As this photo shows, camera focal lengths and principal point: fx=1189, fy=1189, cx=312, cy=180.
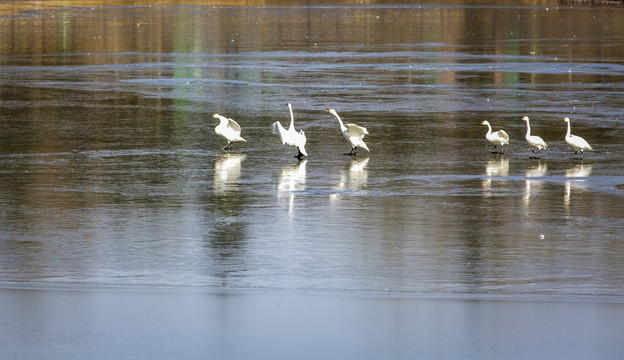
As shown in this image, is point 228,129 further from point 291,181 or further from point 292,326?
point 292,326

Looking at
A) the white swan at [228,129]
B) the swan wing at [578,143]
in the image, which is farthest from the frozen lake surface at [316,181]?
the white swan at [228,129]

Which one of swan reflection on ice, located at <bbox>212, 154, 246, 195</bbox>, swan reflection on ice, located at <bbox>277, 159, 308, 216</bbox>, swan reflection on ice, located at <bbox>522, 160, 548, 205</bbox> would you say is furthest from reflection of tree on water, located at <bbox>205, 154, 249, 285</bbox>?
swan reflection on ice, located at <bbox>522, 160, 548, 205</bbox>

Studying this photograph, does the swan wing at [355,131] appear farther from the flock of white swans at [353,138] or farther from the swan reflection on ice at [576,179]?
the swan reflection on ice at [576,179]

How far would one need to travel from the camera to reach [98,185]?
1580cm

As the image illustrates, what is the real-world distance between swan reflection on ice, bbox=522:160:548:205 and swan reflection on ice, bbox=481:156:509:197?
351 millimetres

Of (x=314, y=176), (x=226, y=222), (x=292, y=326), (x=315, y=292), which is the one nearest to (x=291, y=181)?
(x=314, y=176)

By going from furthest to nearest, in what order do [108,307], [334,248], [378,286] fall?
[334,248] → [378,286] → [108,307]

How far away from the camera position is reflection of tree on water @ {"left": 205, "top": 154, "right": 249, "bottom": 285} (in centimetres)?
1121

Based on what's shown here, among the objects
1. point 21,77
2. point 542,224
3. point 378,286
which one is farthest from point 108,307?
point 21,77

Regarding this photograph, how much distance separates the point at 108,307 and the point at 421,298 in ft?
8.48

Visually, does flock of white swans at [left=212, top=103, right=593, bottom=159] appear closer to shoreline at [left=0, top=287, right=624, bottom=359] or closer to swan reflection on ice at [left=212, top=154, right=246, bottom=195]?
swan reflection on ice at [left=212, top=154, right=246, bottom=195]

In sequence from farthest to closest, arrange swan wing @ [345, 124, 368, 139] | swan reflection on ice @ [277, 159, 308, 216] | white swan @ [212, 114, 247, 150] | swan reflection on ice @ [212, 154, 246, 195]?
white swan @ [212, 114, 247, 150] < swan wing @ [345, 124, 368, 139] < swan reflection on ice @ [212, 154, 246, 195] < swan reflection on ice @ [277, 159, 308, 216]

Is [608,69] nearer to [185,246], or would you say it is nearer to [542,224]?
[542,224]

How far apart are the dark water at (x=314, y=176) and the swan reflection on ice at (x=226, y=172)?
0.17 feet
